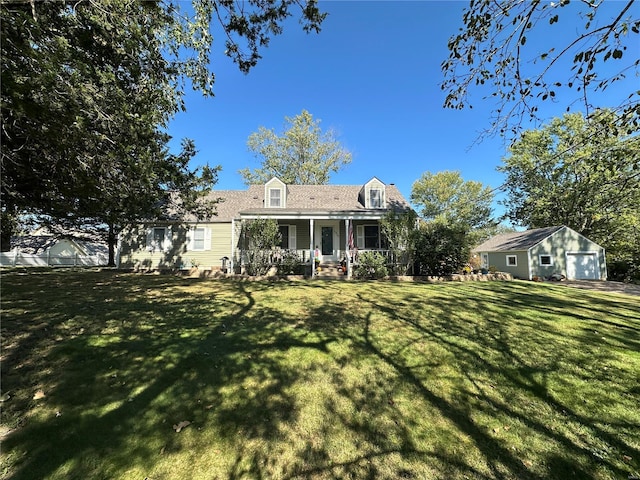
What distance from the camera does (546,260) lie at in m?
20.8

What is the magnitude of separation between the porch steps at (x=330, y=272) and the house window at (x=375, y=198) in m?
4.41

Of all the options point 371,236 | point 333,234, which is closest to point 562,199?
point 371,236

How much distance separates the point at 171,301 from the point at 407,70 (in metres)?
11.5

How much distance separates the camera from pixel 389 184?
62.2 feet

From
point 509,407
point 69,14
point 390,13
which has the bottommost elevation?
point 509,407

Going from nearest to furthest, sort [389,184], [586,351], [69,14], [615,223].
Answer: [586,351], [69,14], [389,184], [615,223]

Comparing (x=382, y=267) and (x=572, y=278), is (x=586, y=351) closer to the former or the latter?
(x=382, y=267)

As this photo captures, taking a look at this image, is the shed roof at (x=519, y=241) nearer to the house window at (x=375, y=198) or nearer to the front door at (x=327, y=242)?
the house window at (x=375, y=198)

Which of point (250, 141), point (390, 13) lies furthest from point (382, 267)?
point (250, 141)

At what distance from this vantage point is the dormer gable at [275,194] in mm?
17156

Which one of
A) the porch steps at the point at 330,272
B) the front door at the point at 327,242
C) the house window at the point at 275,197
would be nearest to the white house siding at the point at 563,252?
the front door at the point at 327,242

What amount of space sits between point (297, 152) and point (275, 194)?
13.7 m

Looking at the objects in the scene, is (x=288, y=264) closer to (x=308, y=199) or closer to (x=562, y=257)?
(x=308, y=199)

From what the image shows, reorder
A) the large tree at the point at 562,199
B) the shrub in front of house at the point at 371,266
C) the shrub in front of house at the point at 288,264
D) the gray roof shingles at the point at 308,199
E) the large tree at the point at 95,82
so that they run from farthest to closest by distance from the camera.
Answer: the large tree at the point at 562,199, the gray roof shingles at the point at 308,199, the shrub in front of house at the point at 288,264, the shrub in front of house at the point at 371,266, the large tree at the point at 95,82
